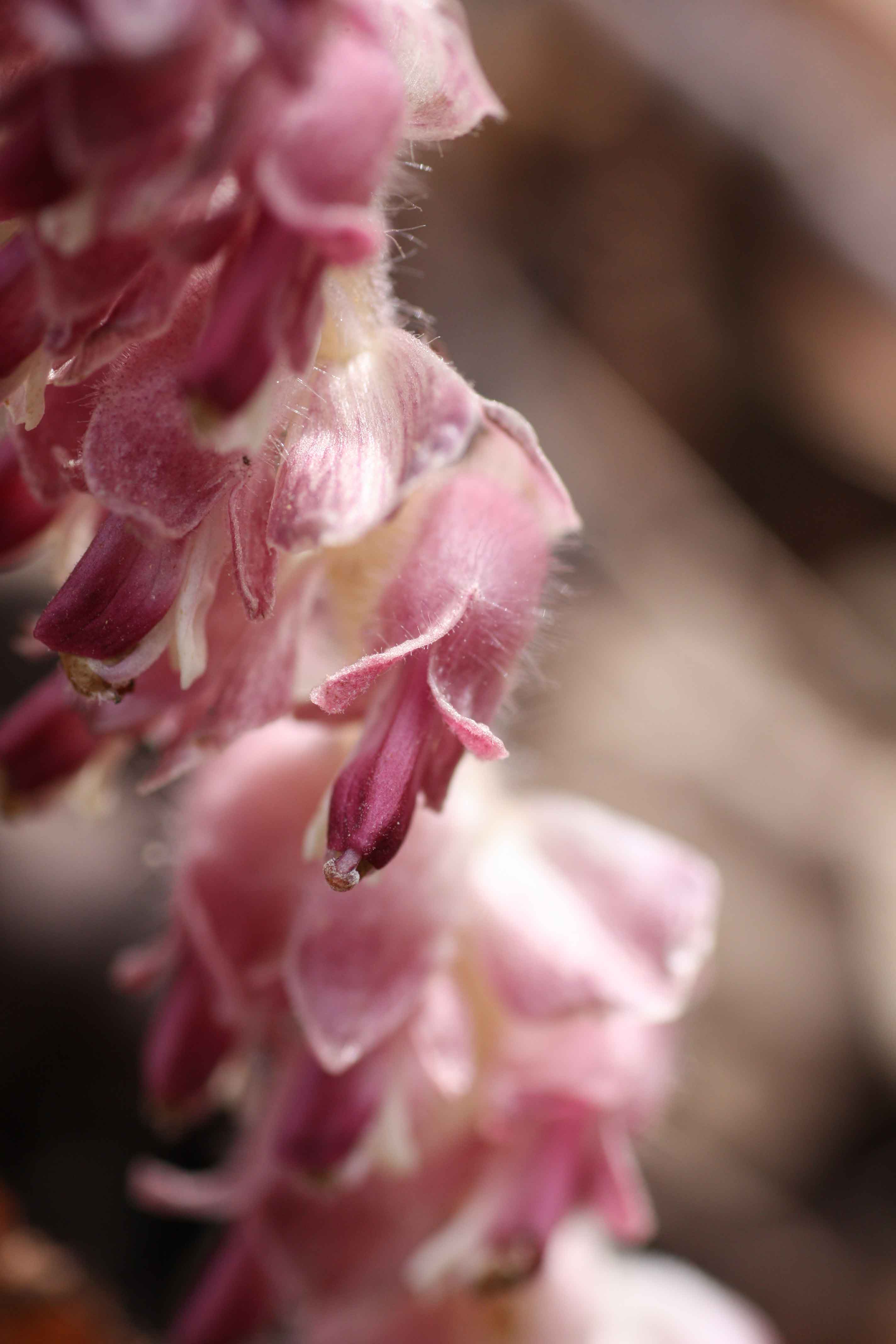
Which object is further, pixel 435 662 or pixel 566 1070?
pixel 566 1070

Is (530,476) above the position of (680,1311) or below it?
above

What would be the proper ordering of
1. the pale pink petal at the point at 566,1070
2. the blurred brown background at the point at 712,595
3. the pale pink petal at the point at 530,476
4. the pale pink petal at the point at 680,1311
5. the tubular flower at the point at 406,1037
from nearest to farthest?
the pale pink petal at the point at 530,476 < the tubular flower at the point at 406,1037 < the pale pink petal at the point at 566,1070 < the pale pink petal at the point at 680,1311 < the blurred brown background at the point at 712,595

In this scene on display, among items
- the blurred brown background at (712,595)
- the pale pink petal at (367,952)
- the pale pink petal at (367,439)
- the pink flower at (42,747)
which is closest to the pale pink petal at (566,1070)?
the pale pink petal at (367,952)

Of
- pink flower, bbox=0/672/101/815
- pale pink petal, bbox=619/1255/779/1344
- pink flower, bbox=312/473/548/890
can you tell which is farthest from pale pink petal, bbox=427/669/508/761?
pale pink petal, bbox=619/1255/779/1344

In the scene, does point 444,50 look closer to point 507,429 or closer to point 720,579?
point 507,429

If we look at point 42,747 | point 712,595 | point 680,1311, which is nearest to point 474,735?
point 42,747

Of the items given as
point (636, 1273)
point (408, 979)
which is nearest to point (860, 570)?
point (636, 1273)

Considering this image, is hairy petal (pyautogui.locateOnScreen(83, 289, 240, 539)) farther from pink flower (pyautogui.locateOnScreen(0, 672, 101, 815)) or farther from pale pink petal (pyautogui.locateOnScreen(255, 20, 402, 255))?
pink flower (pyautogui.locateOnScreen(0, 672, 101, 815))

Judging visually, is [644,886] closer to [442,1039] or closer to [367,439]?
[442,1039]

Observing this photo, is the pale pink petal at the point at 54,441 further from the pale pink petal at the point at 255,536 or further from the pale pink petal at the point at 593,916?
the pale pink petal at the point at 593,916
